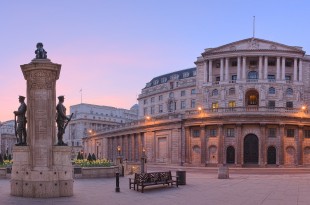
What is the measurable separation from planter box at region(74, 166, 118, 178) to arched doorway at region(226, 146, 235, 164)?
34.4 metres

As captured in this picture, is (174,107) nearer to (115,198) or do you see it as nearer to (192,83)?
(192,83)

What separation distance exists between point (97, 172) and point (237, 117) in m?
35.9

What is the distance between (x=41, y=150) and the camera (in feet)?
76.6

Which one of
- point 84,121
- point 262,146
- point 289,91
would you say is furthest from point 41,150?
point 84,121

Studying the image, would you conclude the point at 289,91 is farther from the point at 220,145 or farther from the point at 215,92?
the point at 220,145

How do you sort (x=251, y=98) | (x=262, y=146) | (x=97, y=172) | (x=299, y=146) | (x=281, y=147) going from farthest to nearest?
(x=251, y=98) → (x=299, y=146) → (x=281, y=147) → (x=262, y=146) → (x=97, y=172)

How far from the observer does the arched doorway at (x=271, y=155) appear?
70.0 meters

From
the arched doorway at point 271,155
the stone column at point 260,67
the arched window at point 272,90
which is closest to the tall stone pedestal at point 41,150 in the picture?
the arched doorway at point 271,155

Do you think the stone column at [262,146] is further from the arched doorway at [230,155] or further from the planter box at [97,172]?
the planter box at [97,172]

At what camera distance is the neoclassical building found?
69.7 meters

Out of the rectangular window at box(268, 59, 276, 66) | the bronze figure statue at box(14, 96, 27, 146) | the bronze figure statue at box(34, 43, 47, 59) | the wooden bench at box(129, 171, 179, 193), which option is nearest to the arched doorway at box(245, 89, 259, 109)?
the rectangular window at box(268, 59, 276, 66)

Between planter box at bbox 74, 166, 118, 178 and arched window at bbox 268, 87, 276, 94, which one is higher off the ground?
arched window at bbox 268, 87, 276, 94

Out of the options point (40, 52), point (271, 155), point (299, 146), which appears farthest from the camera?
point (299, 146)

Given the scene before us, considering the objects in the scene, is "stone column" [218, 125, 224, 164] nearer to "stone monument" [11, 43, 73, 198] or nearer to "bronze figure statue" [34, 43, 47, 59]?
"stone monument" [11, 43, 73, 198]
